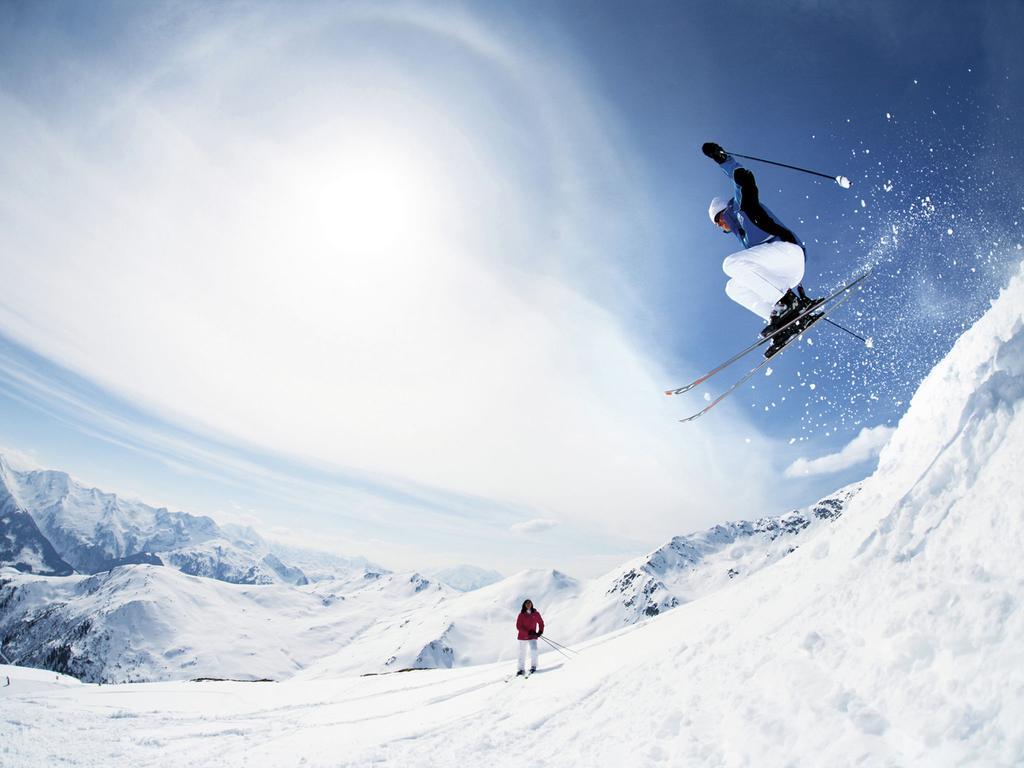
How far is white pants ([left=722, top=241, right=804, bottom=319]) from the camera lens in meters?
9.57

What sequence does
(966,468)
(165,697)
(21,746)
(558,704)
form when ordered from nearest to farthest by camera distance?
(966,468) → (558,704) → (21,746) → (165,697)

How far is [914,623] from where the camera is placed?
4.82 metres

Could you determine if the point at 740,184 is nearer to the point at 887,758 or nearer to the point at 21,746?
the point at 887,758

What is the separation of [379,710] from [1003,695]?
35.7 ft

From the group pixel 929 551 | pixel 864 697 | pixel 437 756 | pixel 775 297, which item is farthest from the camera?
pixel 775 297

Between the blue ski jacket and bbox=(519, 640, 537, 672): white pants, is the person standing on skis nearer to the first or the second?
the blue ski jacket

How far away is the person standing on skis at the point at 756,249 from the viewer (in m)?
9.50

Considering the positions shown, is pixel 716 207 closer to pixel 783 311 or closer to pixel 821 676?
Result: pixel 783 311

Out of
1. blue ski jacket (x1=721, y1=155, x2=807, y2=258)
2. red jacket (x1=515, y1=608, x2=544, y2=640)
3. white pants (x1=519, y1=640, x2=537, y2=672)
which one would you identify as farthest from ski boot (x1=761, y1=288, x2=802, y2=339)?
white pants (x1=519, y1=640, x2=537, y2=672)

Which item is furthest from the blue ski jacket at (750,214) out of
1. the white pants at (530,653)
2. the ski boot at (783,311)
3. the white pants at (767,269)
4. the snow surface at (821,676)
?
the white pants at (530,653)

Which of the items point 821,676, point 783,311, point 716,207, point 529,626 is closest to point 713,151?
point 716,207

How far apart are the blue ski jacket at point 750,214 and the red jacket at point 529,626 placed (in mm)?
10376

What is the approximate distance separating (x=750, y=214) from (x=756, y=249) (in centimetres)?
74

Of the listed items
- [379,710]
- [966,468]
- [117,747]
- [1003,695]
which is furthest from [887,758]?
[117,747]
